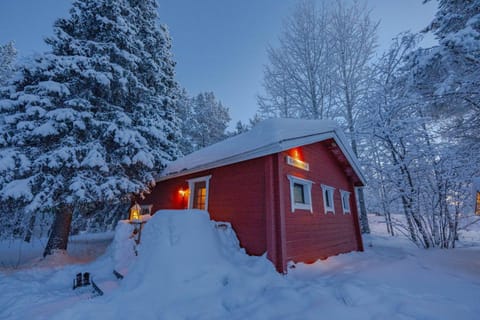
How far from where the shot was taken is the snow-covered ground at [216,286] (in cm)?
327

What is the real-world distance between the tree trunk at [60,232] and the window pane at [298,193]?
7.81m

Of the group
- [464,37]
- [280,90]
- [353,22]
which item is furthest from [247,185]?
[353,22]

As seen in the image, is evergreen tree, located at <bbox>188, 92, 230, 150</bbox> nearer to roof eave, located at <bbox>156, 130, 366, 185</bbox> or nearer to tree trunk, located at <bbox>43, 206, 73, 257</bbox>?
roof eave, located at <bbox>156, 130, 366, 185</bbox>

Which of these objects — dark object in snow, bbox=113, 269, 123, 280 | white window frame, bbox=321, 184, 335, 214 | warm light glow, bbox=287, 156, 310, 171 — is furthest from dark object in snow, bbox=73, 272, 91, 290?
white window frame, bbox=321, 184, 335, 214

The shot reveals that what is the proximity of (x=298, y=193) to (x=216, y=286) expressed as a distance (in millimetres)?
3927

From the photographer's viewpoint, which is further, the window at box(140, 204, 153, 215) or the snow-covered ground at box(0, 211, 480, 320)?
the window at box(140, 204, 153, 215)

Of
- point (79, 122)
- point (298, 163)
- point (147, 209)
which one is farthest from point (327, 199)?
point (79, 122)

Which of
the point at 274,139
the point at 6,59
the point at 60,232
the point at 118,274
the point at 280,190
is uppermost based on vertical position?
the point at 6,59

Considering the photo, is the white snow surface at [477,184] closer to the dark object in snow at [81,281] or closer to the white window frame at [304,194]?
the white window frame at [304,194]

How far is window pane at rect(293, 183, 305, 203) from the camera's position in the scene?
669cm

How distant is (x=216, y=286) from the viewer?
416 cm

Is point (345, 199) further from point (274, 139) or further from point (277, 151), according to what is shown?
point (274, 139)

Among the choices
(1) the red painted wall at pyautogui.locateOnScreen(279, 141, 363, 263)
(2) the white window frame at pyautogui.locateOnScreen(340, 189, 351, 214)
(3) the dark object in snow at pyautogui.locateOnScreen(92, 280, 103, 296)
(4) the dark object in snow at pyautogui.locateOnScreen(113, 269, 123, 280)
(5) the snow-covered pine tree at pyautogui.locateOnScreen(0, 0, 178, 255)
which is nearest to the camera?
(3) the dark object in snow at pyautogui.locateOnScreen(92, 280, 103, 296)

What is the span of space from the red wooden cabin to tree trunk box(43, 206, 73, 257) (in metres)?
3.57
